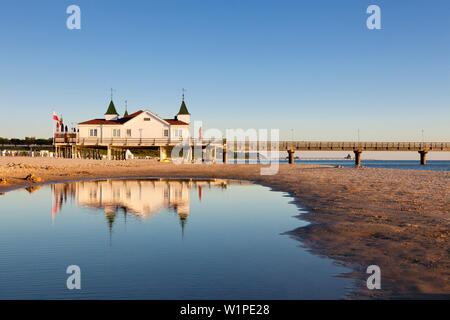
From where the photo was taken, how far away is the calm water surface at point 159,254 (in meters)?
6.59

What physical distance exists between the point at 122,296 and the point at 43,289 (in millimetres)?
1600

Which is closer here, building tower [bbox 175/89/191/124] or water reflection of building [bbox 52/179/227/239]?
water reflection of building [bbox 52/179/227/239]

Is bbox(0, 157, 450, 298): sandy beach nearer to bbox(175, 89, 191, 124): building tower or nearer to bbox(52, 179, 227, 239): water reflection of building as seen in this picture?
bbox(52, 179, 227, 239): water reflection of building

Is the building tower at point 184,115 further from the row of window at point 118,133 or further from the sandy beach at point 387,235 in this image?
the sandy beach at point 387,235

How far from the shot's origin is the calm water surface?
259 inches

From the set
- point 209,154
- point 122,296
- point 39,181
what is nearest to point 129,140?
point 209,154

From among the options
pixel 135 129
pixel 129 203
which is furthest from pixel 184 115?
pixel 129 203

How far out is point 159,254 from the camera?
9094 millimetres

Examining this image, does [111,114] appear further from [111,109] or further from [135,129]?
[135,129]

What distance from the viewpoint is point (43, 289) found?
6.64 m

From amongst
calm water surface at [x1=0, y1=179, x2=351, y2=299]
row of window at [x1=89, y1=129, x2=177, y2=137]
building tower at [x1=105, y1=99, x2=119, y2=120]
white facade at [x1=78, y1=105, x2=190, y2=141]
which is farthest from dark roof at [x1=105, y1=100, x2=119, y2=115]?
calm water surface at [x1=0, y1=179, x2=351, y2=299]

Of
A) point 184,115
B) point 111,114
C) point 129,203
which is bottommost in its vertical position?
point 129,203

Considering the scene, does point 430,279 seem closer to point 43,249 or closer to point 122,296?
point 122,296

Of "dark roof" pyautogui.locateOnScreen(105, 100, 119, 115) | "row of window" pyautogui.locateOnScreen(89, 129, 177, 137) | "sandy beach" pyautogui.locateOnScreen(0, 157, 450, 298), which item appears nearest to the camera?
"sandy beach" pyautogui.locateOnScreen(0, 157, 450, 298)
